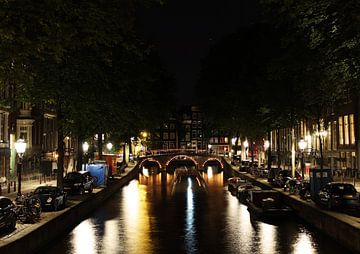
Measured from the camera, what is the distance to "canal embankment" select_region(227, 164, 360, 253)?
23672 millimetres

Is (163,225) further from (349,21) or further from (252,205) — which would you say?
(349,21)

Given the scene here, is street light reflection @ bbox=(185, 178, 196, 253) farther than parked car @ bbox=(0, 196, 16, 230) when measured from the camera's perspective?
Yes

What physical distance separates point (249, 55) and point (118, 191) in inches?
926

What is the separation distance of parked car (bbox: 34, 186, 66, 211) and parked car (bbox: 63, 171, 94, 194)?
9.10 m

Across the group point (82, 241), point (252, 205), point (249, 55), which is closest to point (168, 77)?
point (249, 55)

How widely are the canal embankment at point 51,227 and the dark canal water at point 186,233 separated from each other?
530mm

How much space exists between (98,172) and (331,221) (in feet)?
102

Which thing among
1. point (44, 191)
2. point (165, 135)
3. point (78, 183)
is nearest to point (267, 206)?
point (44, 191)

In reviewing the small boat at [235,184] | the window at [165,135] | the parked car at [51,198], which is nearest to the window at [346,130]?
the small boat at [235,184]

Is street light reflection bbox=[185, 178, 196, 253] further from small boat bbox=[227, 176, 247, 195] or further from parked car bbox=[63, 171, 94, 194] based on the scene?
Result: parked car bbox=[63, 171, 94, 194]

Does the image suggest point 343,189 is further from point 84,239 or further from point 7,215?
point 7,215

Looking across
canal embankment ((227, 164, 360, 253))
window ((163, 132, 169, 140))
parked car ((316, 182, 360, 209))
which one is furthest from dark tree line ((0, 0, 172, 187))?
window ((163, 132, 169, 140))

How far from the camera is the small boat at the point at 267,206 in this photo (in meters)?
35.9

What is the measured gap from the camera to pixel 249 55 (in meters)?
65.9
